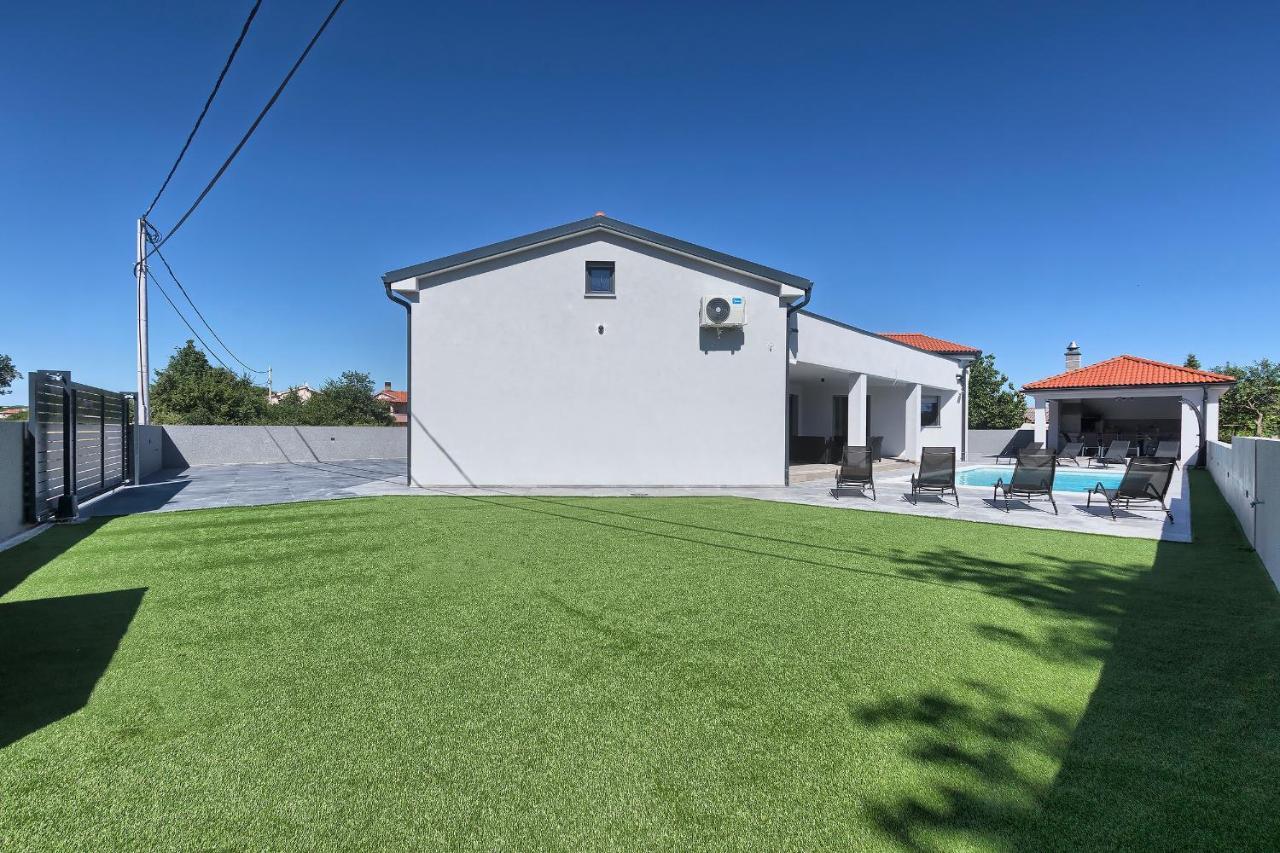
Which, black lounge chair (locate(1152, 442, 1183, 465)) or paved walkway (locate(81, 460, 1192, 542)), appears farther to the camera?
black lounge chair (locate(1152, 442, 1183, 465))

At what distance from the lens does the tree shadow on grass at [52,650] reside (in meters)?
2.97

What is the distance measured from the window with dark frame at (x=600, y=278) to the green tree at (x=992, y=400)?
3476 centimetres

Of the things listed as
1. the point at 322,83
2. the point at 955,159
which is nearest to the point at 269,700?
the point at 322,83

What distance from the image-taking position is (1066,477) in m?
16.5

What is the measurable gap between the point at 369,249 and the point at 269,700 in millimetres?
22190

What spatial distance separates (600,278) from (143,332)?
661 inches

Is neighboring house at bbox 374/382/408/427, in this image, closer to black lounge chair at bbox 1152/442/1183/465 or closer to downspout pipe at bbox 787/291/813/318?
downspout pipe at bbox 787/291/813/318

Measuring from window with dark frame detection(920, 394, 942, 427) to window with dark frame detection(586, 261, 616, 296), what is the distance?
665 inches

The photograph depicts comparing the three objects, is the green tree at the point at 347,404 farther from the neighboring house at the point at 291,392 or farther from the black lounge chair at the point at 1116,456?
the black lounge chair at the point at 1116,456

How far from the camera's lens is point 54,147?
1408 cm

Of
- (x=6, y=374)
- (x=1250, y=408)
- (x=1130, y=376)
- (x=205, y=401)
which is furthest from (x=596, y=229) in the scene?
(x=6, y=374)

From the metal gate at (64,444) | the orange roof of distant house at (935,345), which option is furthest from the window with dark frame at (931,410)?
Answer: the metal gate at (64,444)

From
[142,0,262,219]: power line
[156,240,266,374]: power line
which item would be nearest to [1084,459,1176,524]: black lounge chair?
[142,0,262,219]: power line

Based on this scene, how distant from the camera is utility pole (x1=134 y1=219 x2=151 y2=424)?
18.6 meters
